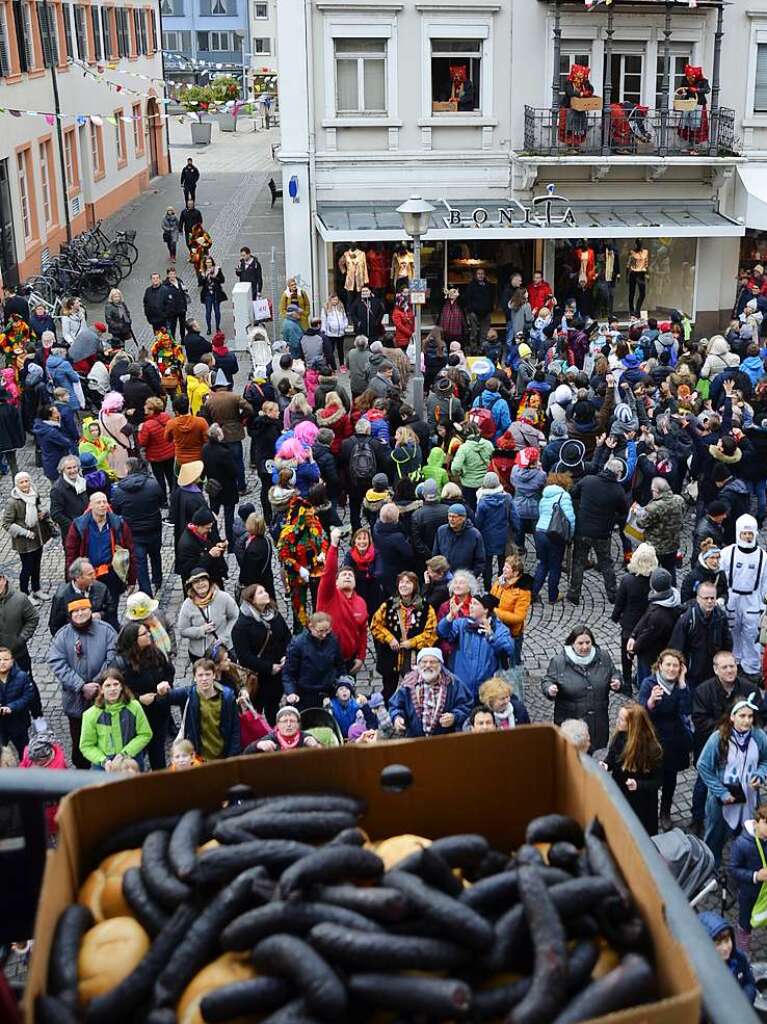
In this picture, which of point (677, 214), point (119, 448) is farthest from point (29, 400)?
point (677, 214)

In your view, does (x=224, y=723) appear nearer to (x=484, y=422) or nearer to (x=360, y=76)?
(x=484, y=422)

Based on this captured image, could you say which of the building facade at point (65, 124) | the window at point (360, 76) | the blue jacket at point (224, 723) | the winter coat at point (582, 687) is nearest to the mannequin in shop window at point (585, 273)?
the window at point (360, 76)

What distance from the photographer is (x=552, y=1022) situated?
2.33 metres

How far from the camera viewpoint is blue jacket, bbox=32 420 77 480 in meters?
14.4

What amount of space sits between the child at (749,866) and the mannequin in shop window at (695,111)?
18.9m

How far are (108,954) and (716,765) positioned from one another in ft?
20.7

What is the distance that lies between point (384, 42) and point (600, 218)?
5113 millimetres

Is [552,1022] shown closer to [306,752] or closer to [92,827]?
[306,752]

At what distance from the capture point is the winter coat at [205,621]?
9.86 m

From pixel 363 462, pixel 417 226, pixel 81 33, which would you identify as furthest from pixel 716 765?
pixel 81 33

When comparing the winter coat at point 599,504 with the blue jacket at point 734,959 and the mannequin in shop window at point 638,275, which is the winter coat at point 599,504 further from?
the mannequin in shop window at point 638,275

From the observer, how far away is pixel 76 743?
9.47 metres

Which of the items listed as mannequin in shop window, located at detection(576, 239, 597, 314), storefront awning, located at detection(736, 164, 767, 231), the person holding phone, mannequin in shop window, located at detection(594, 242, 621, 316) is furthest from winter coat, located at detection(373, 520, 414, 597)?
storefront awning, located at detection(736, 164, 767, 231)

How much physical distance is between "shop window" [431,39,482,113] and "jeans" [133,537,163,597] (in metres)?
13.8
